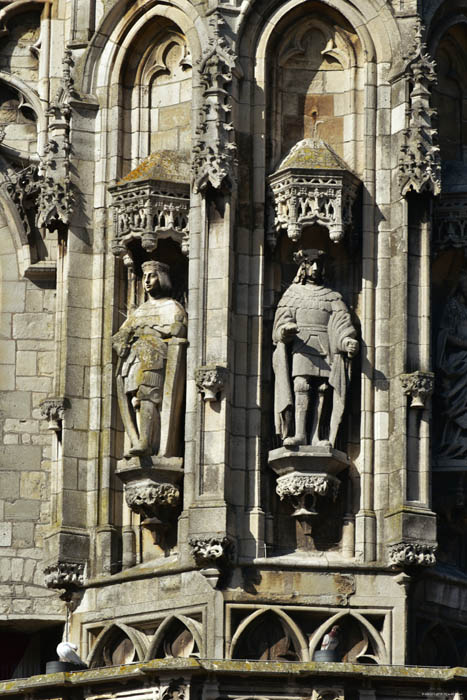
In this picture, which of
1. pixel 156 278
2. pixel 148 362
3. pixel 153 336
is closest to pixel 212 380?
pixel 148 362

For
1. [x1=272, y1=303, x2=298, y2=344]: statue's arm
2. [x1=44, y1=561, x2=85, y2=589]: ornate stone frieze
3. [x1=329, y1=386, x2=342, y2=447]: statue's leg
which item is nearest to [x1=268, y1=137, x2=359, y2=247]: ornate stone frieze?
[x1=272, y1=303, x2=298, y2=344]: statue's arm

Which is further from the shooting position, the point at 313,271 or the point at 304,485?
the point at 313,271

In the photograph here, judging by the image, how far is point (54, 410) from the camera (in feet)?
115

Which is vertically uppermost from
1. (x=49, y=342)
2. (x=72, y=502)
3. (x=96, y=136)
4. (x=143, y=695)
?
(x=96, y=136)

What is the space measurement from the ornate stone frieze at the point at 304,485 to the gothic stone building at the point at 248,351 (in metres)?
0.03

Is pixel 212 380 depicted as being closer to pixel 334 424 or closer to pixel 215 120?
pixel 334 424

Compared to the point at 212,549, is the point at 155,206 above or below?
above

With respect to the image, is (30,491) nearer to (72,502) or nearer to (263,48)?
(72,502)

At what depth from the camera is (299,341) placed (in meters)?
34.0

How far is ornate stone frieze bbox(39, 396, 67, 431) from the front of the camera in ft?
115

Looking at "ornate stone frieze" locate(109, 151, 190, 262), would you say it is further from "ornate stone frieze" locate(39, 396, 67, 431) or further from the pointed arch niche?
"ornate stone frieze" locate(39, 396, 67, 431)

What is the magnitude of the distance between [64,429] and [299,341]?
3.14 metres

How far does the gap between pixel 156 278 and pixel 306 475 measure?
10.3 feet

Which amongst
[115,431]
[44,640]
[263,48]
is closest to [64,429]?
[115,431]
